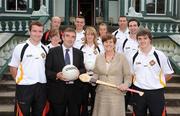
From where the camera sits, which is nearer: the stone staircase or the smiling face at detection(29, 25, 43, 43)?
the smiling face at detection(29, 25, 43, 43)

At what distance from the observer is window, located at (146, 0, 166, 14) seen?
19281mm

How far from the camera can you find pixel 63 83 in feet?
21.3

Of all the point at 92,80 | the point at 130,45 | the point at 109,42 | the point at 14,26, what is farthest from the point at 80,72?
the point at 14,26

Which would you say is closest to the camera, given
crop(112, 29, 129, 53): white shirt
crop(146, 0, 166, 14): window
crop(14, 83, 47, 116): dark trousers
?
crop(14, 83, 47, 116): dark trousers

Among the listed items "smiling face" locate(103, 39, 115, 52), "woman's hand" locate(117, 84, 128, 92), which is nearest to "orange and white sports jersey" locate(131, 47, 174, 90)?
"woman's hand" locate(117, 84, 128, 92)

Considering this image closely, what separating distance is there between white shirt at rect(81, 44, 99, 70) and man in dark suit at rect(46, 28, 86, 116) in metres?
0.38

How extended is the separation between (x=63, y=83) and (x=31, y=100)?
54cm

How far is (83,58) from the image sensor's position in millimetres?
6691

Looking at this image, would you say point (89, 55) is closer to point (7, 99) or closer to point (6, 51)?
point (7, 99)

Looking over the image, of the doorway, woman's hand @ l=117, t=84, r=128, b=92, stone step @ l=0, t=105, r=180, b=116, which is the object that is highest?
the doorway

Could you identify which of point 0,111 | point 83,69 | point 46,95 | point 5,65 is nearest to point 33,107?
point 46,95

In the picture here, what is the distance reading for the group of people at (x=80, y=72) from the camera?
20.5 ft

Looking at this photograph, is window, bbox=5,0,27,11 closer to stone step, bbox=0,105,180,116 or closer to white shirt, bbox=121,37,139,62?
stone step, bbox=0,105,180,116

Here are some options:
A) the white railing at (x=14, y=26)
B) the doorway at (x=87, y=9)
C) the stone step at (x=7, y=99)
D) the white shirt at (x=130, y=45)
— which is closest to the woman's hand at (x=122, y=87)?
the white shirt at (x=130, y=45)
